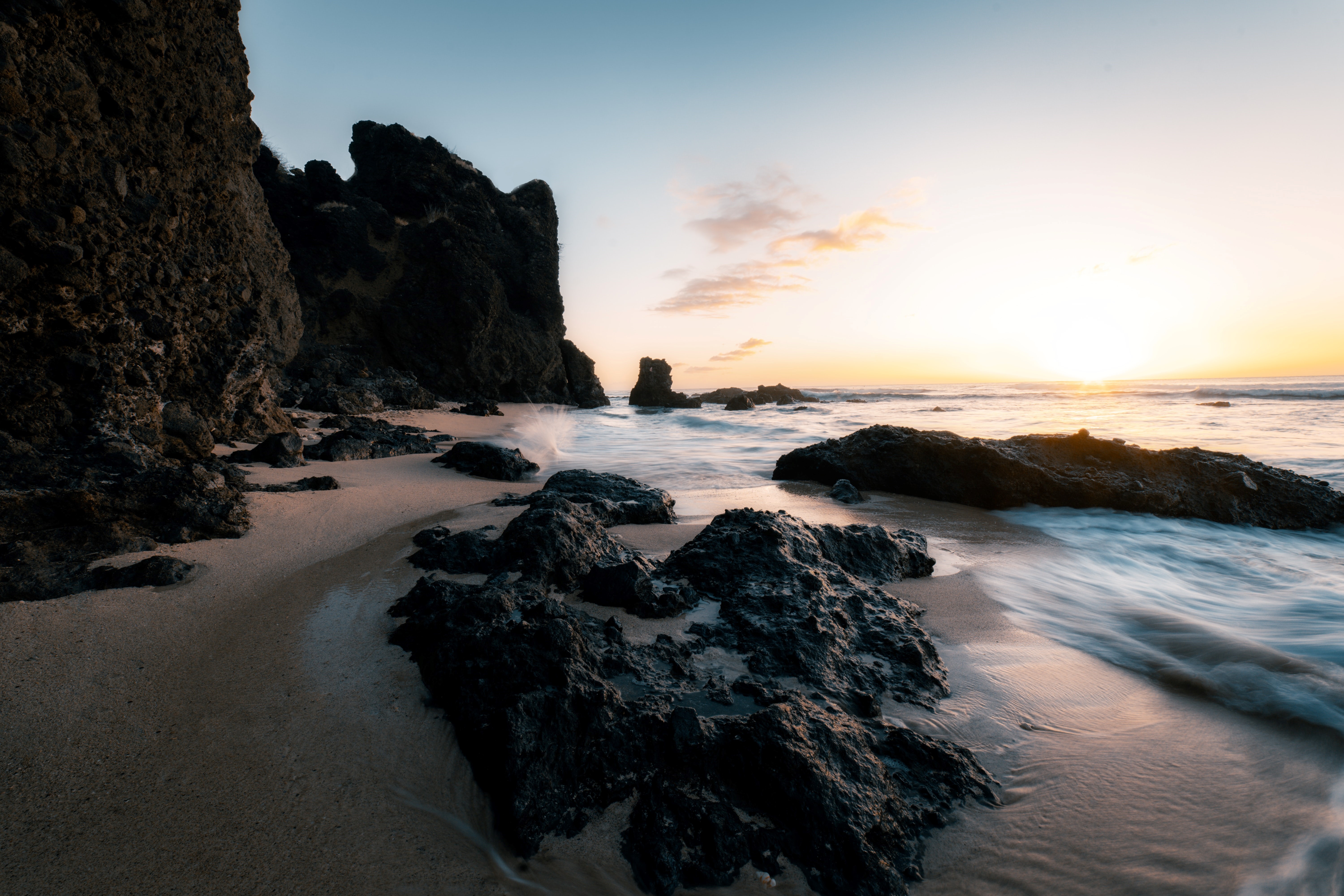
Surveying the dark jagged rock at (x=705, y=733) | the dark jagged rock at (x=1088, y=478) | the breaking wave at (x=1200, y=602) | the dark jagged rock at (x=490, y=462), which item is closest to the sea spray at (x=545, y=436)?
the dark jagged rock at (x=490, y=462)

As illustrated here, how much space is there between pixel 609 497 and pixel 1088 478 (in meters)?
4.85

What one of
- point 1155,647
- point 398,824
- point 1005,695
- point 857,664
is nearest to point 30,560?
point 398,824

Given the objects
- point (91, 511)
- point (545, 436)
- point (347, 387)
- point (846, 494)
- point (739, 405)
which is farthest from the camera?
point (739, 405)

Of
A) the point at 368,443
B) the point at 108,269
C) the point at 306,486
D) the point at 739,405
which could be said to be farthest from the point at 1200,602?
the point at 739,405

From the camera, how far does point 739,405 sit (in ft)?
91.8

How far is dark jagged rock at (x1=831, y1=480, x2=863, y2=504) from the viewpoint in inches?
215

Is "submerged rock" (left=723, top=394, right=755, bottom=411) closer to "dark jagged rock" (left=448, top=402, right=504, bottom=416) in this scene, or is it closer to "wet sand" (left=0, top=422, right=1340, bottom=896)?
"dark jagged rock" (left=448, top=402, right=504, bottom=416)

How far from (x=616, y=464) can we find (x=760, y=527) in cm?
522

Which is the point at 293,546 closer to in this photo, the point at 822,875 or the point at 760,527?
the point at 760,527

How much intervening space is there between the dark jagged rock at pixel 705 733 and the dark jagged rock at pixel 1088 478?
12.3 feet

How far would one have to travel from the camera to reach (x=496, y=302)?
20.8 m

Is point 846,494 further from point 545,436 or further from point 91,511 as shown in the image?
point 545,436

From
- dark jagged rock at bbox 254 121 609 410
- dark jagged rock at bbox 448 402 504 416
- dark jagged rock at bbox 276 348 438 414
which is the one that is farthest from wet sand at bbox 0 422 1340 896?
dark jagged rock at bbox 254 121 609 410

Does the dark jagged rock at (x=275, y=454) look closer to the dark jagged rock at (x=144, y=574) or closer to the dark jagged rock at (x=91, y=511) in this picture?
the dark jagged rock at (x=91, y=511)
